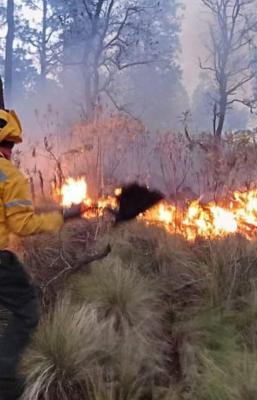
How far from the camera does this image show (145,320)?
362 cm

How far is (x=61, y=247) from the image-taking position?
4457 millimetres

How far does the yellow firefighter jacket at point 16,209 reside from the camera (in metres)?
2.66

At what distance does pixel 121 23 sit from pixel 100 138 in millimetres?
8840

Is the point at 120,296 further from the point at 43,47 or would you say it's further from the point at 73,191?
the point at 43,47

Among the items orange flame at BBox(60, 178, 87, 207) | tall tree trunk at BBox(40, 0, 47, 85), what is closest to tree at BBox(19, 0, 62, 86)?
tall tree trunk at BBox(40, 0, 47, 85)

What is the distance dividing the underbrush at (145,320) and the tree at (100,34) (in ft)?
32.2

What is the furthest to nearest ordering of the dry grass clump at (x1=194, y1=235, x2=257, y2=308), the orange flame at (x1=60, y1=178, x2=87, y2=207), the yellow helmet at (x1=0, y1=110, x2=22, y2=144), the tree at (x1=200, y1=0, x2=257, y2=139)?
the tree at (x1=200, y1=0, x2=257, y2=139) < the orange flame at (x1=60, y1=178, x2=87, y2=207) < the dry grass clump at (x1=194, y1=235, x2=257, y2=308) < the yellow helmet at (x1=0, y1=110, x2=22, y2=144)

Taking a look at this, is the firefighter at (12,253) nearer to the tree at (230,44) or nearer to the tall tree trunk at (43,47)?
the tree at (230,44)

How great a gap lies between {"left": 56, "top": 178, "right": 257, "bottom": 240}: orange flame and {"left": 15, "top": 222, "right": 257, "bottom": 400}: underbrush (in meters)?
0.18

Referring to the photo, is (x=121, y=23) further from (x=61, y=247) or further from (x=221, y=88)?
(x=61, y=247)

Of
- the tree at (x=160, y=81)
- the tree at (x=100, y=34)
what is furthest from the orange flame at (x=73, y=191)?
the tree at (x=160, y=81)

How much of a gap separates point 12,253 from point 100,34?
13033mm

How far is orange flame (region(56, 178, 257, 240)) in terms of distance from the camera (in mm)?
4840

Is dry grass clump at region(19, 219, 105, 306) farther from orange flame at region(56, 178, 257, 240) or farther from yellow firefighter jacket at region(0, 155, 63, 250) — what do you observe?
yellow firefighter jacket at region(0, 155, 63, 250)
